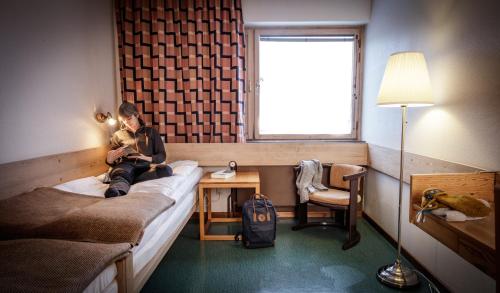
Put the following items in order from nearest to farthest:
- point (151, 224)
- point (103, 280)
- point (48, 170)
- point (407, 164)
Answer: point (103, 280) → point (151, 224) → point (48, 170) → point (407, 164)

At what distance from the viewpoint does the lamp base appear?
2039 millimetres

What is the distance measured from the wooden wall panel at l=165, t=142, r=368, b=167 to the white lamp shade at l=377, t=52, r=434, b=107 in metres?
1.42

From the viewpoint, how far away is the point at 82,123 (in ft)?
8.86

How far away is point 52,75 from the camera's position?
2.30 m

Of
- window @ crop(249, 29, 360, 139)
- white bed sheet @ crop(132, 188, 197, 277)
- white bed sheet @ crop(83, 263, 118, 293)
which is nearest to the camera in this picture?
white bed sheet @ crop(83, 263, 118, 293)

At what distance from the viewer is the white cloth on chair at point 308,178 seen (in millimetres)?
2971

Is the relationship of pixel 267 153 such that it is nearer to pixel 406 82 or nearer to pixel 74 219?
pixel 406 82

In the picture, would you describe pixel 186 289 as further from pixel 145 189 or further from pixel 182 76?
pixel 182 76

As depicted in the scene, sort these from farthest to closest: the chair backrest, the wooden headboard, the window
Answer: the window → the chair backrest → the wooden headboard

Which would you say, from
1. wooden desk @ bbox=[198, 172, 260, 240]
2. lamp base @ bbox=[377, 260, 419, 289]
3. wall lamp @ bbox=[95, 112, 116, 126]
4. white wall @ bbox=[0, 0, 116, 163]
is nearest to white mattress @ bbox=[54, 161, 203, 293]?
wooden desk @ bbox=[198, 172, 260, 240]

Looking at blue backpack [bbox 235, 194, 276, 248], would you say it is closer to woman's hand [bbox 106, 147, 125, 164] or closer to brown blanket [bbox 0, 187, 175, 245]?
brown blanket [bbox 0, 187, 175, 245]

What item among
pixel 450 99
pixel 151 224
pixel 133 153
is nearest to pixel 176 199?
pixel 151 224

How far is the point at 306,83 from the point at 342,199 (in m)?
1.43

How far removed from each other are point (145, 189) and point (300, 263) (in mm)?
1353
